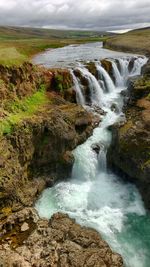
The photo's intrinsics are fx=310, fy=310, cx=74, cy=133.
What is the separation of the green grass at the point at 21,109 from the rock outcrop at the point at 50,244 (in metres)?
7.35

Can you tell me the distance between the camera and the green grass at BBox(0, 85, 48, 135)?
2466 centimetres

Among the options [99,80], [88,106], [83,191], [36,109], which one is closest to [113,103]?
[88,106]

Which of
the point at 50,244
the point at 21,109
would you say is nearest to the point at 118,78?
the point at 21,109

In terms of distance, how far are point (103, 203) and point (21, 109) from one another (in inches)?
455

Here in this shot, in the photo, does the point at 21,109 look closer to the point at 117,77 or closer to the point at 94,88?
the point at 94,88

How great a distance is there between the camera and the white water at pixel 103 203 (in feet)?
66.9

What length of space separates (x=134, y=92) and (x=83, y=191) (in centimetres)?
1480

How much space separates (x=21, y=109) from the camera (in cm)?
2906

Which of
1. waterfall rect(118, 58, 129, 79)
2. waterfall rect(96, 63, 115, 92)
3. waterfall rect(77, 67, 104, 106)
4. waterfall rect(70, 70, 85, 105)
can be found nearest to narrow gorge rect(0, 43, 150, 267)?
waterfall rect(70, 70, 85, 105)

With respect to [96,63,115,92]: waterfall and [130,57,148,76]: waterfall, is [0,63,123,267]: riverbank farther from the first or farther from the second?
[130,57,148,76]: waterfall

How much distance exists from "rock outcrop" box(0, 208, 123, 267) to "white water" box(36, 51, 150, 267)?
2.38 m

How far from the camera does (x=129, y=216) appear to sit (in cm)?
2300

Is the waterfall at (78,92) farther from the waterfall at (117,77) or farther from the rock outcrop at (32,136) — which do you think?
the waterfall at (117,77)

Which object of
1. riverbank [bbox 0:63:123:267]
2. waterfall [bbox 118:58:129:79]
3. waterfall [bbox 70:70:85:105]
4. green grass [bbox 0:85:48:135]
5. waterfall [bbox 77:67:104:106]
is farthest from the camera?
waterfall [bbox 118:58:129:79]
